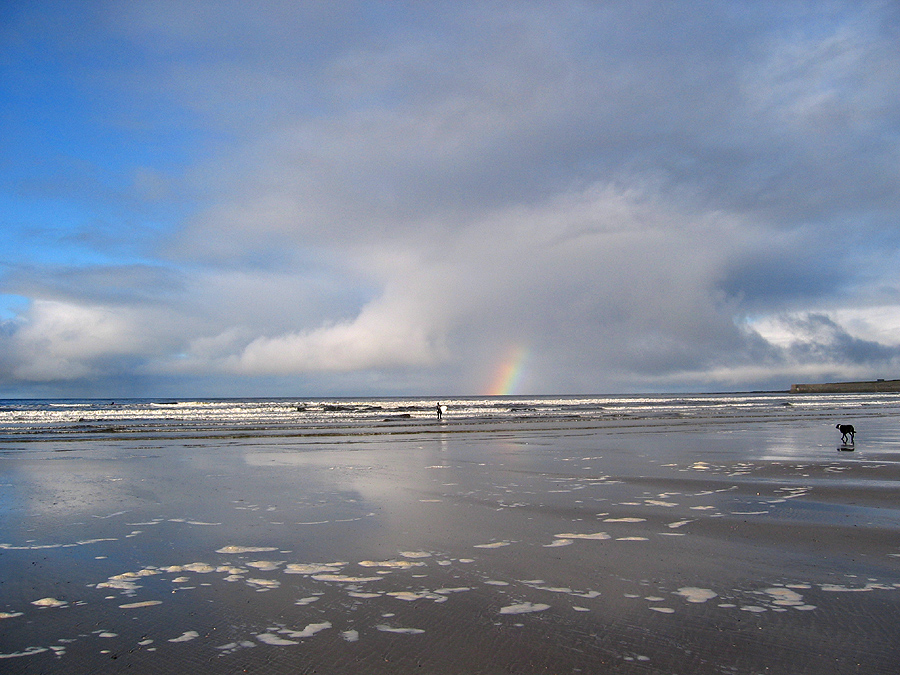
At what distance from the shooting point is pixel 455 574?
683cm

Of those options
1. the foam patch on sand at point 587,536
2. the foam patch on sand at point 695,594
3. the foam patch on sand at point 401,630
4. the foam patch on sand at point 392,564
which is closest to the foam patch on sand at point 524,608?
the foam patch on sand at point 401,630

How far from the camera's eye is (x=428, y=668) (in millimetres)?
4527

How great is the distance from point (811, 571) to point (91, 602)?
8.03 m

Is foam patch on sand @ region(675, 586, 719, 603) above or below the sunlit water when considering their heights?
above

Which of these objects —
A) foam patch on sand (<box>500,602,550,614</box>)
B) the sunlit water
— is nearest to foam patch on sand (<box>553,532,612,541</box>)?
foam patch on sand (<box>500,602,550,614</box>)

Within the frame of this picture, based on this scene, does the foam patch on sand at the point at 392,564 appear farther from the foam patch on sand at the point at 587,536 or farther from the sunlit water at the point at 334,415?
the sunlit water at the point at 334,415

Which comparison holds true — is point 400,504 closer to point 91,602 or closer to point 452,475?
point 452,475

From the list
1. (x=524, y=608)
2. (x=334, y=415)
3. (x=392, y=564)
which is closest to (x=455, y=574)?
(x=392, y=564)

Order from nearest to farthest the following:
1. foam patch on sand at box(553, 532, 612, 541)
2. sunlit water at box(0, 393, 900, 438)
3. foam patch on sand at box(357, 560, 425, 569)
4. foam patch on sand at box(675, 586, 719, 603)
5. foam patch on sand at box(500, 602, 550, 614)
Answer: foam patch on sand at box(500, 602, 550, 614) < foam patch on sand at box(675, 586, 719, 603) < foam patch on sand at box(357, 560, 425, 569) < foam patch on sand at box(553, 532, 612, 541) < sunlit water at box(0, 393, 900, 438)

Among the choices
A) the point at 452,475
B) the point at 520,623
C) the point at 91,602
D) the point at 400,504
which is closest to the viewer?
the point at 520,623

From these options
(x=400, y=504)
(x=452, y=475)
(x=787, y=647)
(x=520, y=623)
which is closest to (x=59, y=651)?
(x=520, y=623)

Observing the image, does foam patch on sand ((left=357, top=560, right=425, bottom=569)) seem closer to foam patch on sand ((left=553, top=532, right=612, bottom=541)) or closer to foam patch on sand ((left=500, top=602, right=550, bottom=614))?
foam patch on sand ((left=500, top=602, right=550, bottom=614))

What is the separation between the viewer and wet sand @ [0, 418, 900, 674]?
4777mm

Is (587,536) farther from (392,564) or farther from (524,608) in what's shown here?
(524,608)
